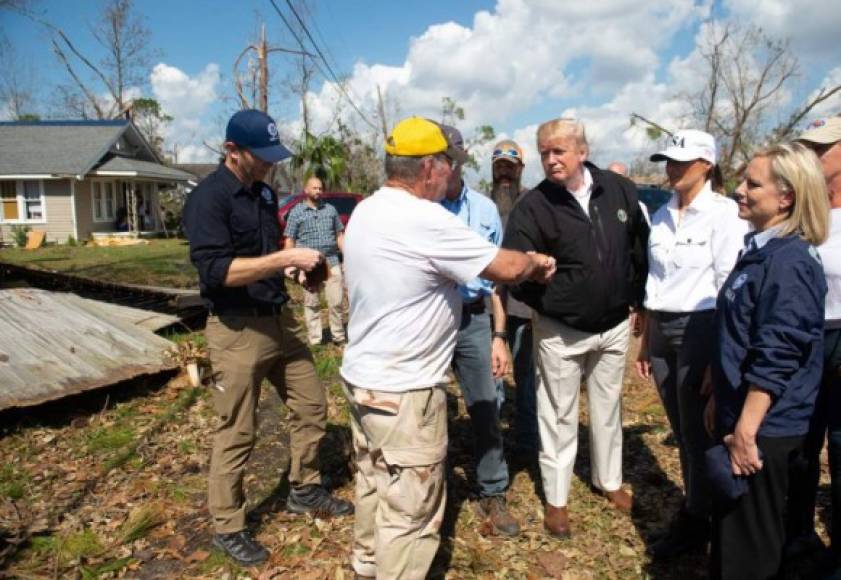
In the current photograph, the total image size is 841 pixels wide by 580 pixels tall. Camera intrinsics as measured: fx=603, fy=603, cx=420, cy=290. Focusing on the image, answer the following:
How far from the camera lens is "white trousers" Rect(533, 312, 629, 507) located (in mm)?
3291

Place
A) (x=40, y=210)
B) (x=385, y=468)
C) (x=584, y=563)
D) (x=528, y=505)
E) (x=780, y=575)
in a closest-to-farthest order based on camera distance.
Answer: (x=780, y=575) < (x=385, y=468) < (x=584, y=563) < (x=528, y=505) < (x=40, y=210)

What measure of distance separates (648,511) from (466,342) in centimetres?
155

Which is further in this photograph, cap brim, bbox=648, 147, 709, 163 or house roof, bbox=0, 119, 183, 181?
house roof, bbox=0, 119, 183, 181

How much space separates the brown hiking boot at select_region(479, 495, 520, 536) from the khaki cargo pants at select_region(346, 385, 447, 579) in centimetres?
111

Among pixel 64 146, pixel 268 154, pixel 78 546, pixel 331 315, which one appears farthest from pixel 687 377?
pixel 64 146

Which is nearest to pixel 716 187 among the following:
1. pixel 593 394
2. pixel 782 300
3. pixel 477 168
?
pixel 593 394

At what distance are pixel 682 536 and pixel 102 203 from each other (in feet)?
89.4

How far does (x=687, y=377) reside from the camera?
3008 mm

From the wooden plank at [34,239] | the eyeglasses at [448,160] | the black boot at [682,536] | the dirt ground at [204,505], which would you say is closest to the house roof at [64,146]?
the wooden plank at [34,239]

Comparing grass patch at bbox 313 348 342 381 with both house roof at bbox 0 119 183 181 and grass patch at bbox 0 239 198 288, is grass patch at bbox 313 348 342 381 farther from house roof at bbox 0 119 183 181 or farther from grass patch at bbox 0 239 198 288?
house roof at bbox 0 119 183 181

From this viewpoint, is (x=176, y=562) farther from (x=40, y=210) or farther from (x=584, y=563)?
(x=40, y=210)

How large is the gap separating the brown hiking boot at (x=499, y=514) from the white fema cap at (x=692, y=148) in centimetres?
214

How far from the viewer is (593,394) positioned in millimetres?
3482

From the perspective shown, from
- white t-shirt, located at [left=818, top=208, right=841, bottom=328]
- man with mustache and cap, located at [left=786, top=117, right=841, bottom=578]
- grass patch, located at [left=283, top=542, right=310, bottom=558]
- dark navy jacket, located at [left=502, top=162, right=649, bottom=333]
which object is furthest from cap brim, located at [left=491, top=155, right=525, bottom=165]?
grass patch, located at [left=283, top=542, right=310, bottom=558]
